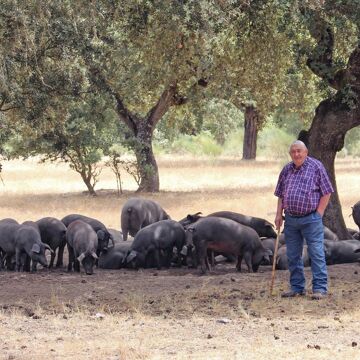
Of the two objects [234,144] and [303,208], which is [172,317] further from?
[234,144]

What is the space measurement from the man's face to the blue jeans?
0.62 m

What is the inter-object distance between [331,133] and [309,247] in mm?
5633

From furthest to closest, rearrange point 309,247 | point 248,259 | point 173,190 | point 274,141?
1. point 274,141
2. point 173,190
3. point 248,259
4. point 309,247

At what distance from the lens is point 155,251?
14.7 metres

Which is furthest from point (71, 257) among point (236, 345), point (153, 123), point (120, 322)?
point (153, 123)

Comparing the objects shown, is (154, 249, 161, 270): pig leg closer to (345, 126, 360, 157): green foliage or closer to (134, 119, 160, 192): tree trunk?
(134, 119, 160, 192): tree trunk

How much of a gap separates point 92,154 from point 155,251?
15705 millimetres

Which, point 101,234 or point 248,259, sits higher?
point 101,234

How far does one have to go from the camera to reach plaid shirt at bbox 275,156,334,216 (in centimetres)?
1037

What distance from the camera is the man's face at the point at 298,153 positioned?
33.7 feet

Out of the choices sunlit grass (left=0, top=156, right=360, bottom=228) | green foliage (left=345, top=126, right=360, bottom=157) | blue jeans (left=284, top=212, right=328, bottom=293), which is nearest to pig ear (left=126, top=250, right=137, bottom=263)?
blue jeans (left=284, top=212, right=328, bottom=293)

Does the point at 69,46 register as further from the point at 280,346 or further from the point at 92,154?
the point at 92,154

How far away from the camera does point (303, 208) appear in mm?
10375

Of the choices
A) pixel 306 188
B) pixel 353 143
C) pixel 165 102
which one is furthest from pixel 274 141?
pixel 306 188
